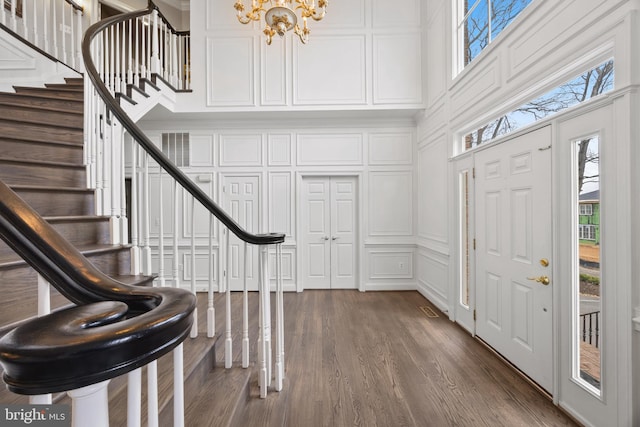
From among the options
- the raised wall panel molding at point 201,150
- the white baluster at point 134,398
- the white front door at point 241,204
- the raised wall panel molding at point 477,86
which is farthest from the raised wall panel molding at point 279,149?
the white baluster at point 134,398

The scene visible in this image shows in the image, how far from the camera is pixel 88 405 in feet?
1.25

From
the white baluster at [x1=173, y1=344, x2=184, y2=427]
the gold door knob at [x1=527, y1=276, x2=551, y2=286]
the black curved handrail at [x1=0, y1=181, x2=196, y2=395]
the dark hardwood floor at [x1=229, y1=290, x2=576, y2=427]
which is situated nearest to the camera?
the black curved handrail at [x1=0, y1=181, x2=196, y2=395]

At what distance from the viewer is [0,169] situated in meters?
1.83

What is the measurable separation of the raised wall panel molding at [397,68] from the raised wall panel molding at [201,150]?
105 inches

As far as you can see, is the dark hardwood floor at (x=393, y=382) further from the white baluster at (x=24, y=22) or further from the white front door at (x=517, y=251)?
the white baluster at (x=24, y=22)

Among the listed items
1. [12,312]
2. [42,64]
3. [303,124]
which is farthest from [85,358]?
[303,124]

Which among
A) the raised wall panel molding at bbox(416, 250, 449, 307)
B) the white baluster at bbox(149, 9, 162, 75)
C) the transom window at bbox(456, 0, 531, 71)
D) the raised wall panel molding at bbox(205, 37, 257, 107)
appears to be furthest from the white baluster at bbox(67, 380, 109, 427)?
the white baluster at bbox(149, 9, 162, 75)

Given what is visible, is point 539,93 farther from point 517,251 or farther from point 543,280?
point 543,280

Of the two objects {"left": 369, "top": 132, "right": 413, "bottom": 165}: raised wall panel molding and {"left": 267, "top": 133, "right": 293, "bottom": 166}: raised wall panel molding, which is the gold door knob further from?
{"left": 267, "top": 133, "right": 293, "bottom": 166}: raised wall panel molding

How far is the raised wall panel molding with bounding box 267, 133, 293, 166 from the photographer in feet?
15.4

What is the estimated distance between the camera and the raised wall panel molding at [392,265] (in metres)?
4.67

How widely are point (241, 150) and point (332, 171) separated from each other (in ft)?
4.88

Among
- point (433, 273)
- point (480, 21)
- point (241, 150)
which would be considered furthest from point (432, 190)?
point (241, 150)

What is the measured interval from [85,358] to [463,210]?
353 centimetres
